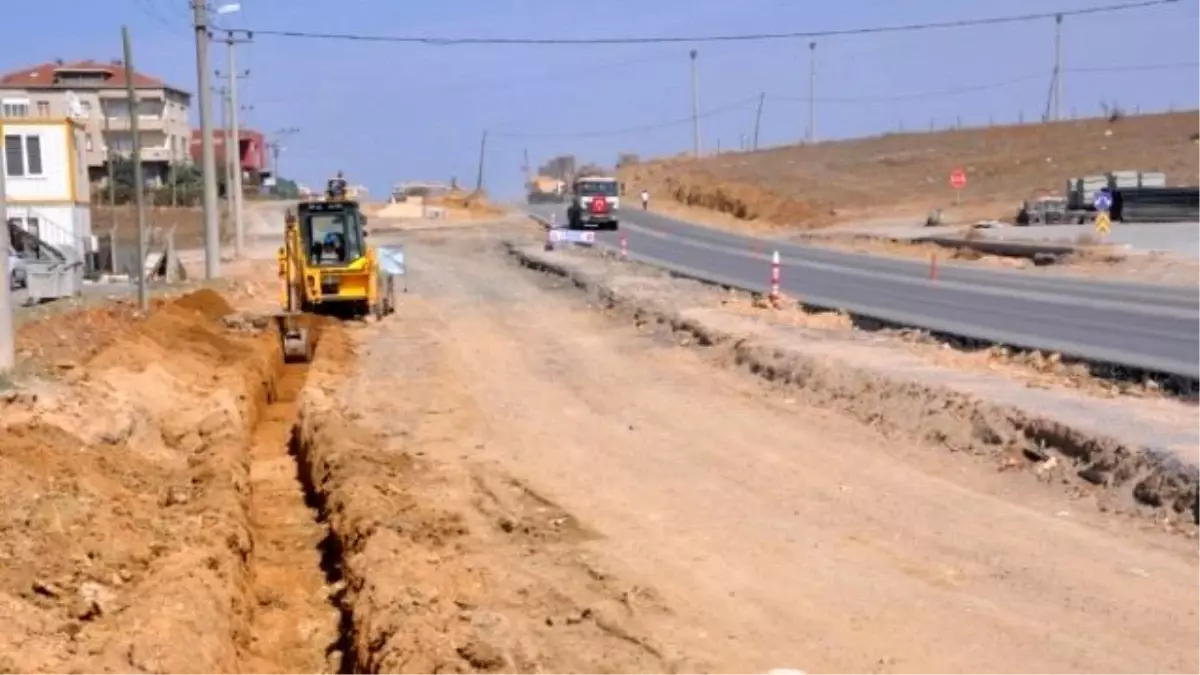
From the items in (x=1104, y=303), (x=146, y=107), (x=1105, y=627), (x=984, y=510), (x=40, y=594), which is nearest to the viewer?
(x=1105, y=627)

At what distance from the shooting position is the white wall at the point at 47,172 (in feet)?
159

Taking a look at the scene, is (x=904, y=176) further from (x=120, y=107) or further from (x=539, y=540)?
(x=539, y=540)

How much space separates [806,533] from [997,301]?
20048 millimetres

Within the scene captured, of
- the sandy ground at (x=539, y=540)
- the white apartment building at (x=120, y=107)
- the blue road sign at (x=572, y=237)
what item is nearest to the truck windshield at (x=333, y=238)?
the sandy ground at (x=539, y=540)

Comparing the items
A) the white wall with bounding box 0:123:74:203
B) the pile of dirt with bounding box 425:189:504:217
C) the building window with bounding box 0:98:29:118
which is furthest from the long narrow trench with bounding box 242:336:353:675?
the pile of dirt with bounding box 425:189:504:217

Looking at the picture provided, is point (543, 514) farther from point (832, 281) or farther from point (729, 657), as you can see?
point (832, 281)

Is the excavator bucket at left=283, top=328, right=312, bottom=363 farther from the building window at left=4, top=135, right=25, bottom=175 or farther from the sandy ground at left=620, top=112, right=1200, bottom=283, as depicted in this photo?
the sandy ground at left=620, top=112, right=1200, bottom=283

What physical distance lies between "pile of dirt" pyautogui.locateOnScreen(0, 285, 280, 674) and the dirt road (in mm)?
2011

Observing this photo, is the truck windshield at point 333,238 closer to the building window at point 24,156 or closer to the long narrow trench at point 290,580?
the long narrow trench at point 290,580

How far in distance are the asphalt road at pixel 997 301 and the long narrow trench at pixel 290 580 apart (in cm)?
1033

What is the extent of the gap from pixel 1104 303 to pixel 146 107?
286 feet

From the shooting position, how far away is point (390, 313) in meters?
31.4

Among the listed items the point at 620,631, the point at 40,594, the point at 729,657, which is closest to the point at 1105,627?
the point at 729,657

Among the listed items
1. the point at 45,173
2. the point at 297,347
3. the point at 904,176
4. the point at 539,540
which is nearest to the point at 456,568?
the point at 539,540
